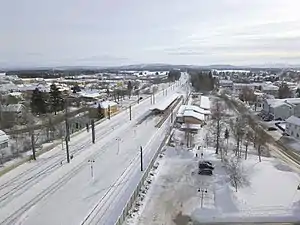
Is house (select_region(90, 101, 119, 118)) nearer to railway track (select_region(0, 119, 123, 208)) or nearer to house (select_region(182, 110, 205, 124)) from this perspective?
Answer: house (select_region(182, 110, 205, 124))

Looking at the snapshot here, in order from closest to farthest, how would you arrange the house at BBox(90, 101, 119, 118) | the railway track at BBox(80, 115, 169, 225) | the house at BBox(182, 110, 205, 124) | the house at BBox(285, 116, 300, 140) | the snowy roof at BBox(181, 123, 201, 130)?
the railway track at BBox(80, 115, 169, 225) < the house at BBox(285, 116, 300, 140) < the snowy roof at BBox(181, 123, 201, 130) < the house at BBox(182, 110, 205, 124) < the house at BBox(90, 101, 119, 118)

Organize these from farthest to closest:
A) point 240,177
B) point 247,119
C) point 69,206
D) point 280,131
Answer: point 247,119 → point 280,131 → point 240,177 → point 69,206

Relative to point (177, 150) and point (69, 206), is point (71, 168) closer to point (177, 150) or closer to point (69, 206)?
point (69, 206)

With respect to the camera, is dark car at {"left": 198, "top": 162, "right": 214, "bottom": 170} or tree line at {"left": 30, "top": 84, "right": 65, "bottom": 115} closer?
dark car at {"left": 198, "top": 162, "right": 214, "bottom": 170}

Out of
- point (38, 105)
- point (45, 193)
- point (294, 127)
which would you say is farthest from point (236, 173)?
point (38, 105)

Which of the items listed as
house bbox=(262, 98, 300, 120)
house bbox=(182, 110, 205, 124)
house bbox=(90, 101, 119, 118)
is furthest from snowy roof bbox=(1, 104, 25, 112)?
house bbox=(262, 98, 300, 120)

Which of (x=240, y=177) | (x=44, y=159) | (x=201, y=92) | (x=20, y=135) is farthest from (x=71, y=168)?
(x=201, y=92)

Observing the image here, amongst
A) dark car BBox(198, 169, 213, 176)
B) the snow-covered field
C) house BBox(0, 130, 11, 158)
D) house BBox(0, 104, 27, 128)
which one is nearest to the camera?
the snow-covered field
